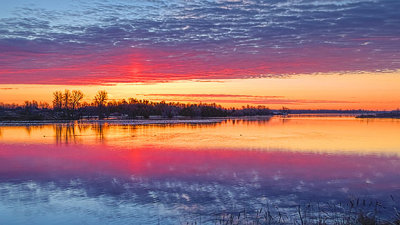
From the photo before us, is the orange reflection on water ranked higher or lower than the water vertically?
higher

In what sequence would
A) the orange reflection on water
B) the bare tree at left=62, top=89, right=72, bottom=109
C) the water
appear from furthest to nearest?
1. the bare tree at left=62, top=89, right=72, bottom=109
2. the orange reflection on water
3. the water

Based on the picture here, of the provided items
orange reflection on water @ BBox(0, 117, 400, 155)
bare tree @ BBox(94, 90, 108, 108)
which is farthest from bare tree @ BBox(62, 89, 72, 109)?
orange reflection on water @ BBox(0, 117, 400, 155)

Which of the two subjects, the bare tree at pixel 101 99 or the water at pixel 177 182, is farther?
the bare tree at pixel 101 99

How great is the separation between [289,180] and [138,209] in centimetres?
453

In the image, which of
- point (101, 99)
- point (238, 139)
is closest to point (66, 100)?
point (101, 99)

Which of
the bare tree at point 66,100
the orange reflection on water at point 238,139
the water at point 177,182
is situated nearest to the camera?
the water at point 177,182

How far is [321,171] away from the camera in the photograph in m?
10.6

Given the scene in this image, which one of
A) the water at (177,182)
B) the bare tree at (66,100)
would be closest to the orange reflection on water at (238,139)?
the water at (177,182)

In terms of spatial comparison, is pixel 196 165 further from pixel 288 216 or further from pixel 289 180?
pixel 288 216

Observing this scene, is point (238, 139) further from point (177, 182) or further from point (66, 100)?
point (66, 100)

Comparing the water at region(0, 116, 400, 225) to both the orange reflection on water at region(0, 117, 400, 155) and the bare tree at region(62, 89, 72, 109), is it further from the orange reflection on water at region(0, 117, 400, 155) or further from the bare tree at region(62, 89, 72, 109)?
the bare tree at region(62, 89, 72, 109)

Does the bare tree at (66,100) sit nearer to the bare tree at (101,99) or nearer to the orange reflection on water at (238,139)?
the bare tree at (101,99)

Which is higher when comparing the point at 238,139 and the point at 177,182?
the point at 238,139

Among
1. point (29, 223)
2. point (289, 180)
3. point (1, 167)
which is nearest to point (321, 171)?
point (289, 180)
